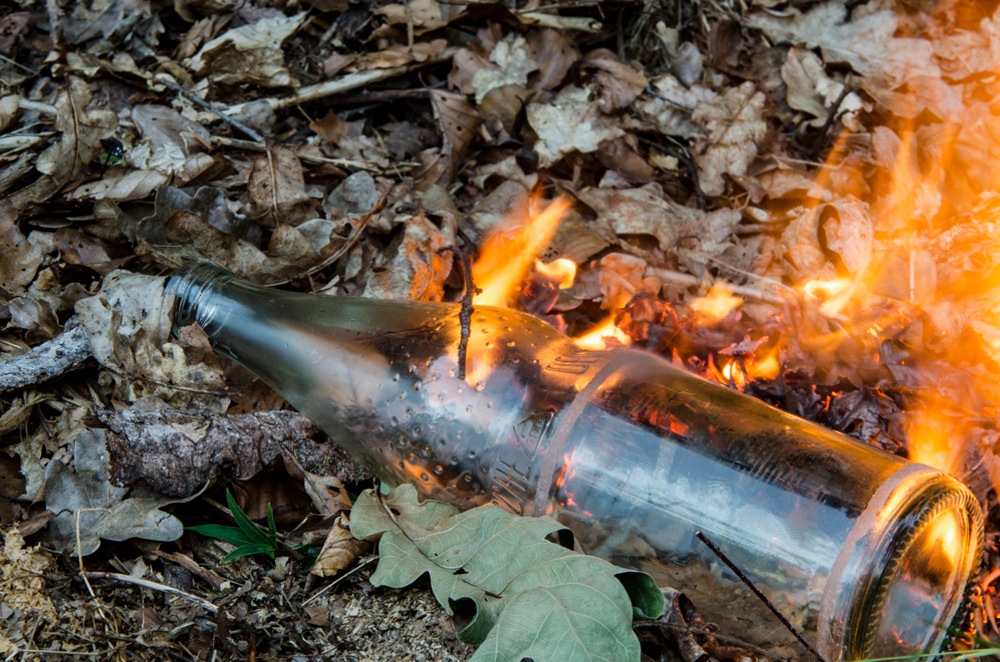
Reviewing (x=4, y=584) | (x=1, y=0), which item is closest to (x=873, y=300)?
(x=4, y=584)

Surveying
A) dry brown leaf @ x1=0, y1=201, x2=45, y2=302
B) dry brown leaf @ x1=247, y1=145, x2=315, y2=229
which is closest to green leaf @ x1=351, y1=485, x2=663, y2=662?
dry brown leaf @ x1=247, y1=145, x2=315, y2=229

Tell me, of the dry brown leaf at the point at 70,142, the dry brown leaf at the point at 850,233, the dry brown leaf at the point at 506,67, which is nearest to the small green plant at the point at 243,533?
the dry brown leaf at the point at 70,142

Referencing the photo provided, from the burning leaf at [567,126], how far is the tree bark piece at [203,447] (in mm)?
1169

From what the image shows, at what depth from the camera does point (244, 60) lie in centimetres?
263

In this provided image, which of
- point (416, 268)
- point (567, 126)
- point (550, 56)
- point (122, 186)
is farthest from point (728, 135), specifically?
point (122, 186)

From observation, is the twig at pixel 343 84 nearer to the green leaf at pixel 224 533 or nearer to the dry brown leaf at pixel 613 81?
the dry brown leaf at pixel 613 81

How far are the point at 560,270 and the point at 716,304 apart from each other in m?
0.44

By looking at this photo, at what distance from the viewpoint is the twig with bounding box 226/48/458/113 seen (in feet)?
8.52

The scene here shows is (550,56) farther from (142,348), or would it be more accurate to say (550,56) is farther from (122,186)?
(142,348)

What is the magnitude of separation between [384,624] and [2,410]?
3.13 ft

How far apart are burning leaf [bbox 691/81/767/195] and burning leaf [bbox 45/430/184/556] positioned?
1.85m

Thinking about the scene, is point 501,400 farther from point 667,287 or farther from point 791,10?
point 791,10

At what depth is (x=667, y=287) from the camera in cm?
240

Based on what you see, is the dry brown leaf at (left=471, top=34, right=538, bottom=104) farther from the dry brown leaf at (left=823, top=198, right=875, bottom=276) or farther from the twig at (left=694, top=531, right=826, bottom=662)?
the twig at (left=694, top=531, right=826, bottom=662)
